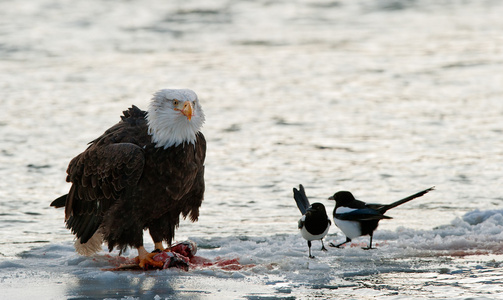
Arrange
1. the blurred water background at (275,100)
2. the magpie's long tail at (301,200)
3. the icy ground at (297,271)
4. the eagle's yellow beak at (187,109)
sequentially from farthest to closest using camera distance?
1. the blurred water background at (275,100)
2. the magpie's long tail at (301,200)
3. the eagle's yellow beak at (187,109)
4. the icy ground at (297,271)

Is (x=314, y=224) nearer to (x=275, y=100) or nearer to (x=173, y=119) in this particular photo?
(x=173, y=119)

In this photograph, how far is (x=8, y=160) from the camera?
926 centimetres

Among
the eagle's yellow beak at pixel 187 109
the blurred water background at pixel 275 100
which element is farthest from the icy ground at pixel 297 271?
the eagle's yellow beak at pixel 187 109

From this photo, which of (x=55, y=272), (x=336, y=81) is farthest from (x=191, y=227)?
(x=336, y=81)

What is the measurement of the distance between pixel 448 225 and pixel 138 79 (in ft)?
24.2

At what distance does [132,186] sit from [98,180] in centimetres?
30

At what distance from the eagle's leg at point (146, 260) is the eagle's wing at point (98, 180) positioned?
411 mm

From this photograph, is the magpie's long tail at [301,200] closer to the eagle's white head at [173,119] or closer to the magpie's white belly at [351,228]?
the magpie's white belly at [351,228]

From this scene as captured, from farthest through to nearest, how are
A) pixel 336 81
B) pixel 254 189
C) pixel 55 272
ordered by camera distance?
pixel 336 81, pixel 254 189, pixel 55 272

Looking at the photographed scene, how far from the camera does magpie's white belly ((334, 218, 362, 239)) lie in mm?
6324

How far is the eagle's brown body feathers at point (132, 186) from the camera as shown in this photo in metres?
5.95

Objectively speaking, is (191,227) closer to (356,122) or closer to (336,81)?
(356,122)

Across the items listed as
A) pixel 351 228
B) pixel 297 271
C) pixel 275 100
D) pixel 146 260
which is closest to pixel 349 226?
pixel 351 228

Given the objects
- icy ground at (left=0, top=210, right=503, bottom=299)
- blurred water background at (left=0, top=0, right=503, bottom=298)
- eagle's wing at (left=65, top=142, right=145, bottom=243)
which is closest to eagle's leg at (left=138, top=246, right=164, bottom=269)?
icy ground at (left=0, top=210, right=503, bottom=299)
